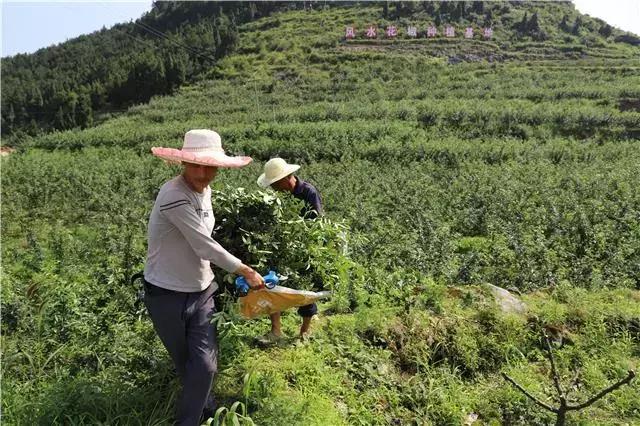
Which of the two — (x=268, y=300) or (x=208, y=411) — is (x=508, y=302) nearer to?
(x=268, y=300)

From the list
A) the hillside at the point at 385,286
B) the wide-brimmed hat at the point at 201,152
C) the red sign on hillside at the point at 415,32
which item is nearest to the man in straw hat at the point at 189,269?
the wide-brimmed hat at the point at 201,152

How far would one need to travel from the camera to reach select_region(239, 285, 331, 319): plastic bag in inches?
118

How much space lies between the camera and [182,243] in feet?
9.34

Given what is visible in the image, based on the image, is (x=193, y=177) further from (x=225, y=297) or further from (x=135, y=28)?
(x=135, y=28)

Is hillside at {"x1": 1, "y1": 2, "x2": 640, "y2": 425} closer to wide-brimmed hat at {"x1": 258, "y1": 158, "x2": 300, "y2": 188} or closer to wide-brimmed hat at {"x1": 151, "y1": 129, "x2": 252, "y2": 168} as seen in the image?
wide-brimmed hat at {"x1": 258, "y1": 158, "x2": 300, "y2": 188}

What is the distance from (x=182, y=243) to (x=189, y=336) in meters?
0.61

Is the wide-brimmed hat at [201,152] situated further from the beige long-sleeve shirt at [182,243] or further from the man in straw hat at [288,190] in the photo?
the man in straw hat at [288,190]

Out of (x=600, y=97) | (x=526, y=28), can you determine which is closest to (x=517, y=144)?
(x=600, y=97)

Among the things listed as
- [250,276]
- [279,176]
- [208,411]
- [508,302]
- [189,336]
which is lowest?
[508,302]

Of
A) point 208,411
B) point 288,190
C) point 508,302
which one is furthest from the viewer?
point 508,302

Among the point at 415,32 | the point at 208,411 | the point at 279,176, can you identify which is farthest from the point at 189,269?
the point at 415,32

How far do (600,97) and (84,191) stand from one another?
101 ft

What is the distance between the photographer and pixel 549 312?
476 centimetres

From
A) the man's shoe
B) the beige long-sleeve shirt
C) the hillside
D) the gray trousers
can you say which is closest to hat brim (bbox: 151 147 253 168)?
the beige long-sleeve shirt
